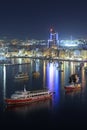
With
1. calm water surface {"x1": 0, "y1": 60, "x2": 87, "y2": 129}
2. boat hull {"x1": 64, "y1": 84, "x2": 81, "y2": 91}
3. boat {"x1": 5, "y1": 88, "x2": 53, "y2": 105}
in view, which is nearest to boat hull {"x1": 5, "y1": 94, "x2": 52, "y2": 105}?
boat {"x1": 5, "y1": 88, "x2": 53, "y2": 105}

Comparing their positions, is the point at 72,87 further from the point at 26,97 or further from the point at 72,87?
the point at 26,97

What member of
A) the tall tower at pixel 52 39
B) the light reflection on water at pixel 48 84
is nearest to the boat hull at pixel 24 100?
the light reflection on water at pixel 48 84

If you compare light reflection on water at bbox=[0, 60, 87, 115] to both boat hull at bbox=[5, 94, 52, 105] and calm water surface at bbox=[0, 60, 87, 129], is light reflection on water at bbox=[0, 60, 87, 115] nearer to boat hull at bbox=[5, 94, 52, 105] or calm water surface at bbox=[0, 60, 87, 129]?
calm water surface at bbox=[0, 60, 87, 129]

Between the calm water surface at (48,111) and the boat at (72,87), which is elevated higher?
the boat at (72,87)

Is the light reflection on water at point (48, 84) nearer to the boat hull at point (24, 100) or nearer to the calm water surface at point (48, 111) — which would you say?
the calm water surface at point (48, 111)

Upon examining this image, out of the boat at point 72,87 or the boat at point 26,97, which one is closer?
the boat at point 26,97

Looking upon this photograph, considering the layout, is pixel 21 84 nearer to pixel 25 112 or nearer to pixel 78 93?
pixel 78 93

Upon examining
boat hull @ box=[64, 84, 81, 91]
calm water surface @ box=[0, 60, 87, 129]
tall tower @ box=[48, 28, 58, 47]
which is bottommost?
calm water surface @ box=[0, 60, 87, 129]

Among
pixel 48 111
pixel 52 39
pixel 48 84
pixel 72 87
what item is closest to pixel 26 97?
pixel 48 111
